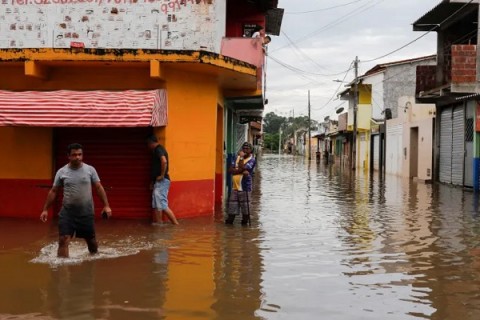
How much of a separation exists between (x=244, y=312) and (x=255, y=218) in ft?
22.8

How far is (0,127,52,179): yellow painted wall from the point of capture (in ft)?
38.8

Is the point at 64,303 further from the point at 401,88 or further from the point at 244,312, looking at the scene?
the point at 401,88

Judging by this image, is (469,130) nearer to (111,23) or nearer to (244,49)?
(244,49)

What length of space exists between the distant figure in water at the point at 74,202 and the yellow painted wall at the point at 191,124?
378 centimetres

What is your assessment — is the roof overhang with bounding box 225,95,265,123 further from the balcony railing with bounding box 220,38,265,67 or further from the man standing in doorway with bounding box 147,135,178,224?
the man standing in doorway with bounding box 147,135,178,224

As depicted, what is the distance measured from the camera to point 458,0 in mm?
20938

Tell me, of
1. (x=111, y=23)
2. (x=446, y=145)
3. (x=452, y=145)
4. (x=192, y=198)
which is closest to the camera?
(x=192, y=198)

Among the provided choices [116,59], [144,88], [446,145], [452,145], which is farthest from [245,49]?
[446,145]

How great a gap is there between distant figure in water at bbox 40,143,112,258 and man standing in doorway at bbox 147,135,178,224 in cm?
299

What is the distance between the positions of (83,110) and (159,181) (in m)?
1.94

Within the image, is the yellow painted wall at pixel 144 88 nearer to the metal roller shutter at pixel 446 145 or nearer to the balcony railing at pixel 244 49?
the balcony railing at pixel 244 49

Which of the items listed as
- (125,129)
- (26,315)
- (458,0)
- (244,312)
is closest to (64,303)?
(26,315)

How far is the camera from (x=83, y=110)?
420 inches

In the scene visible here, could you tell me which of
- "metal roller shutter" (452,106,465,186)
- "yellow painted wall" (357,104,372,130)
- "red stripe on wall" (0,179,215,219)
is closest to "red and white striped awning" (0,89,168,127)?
"red stripe on wall" (0,179,215,219)
